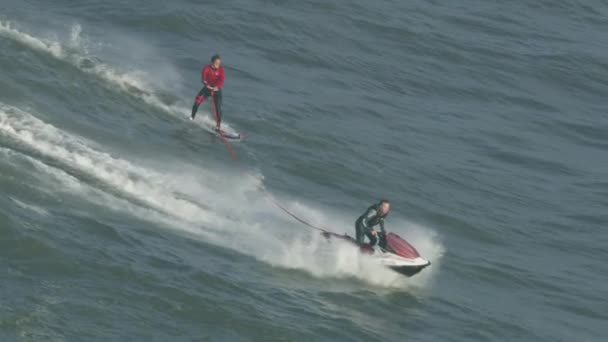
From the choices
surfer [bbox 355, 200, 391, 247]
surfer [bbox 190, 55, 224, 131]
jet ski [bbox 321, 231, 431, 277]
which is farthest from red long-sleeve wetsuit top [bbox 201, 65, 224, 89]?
jet ski [bbox 321, 231, 431, 277]

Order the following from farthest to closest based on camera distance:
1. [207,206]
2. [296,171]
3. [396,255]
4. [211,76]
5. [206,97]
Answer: [296,171], [206,97], [211,76], [207,206], [396,255]

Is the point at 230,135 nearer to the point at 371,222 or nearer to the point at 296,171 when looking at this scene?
the point at 296,171

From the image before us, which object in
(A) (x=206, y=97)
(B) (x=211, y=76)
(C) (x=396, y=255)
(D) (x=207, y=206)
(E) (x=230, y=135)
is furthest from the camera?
(E) (x=230, y=135)

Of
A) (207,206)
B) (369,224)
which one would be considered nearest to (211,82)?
(207,206)

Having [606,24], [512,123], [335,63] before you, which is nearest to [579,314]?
[512,123]

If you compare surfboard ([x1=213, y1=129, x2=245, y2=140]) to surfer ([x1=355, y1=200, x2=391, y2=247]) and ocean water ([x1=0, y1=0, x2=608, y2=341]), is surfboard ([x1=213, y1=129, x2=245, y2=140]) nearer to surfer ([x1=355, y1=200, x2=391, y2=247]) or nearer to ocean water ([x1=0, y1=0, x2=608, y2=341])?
ocean water ([x1=0, y1=0, x2=608, y2=341])

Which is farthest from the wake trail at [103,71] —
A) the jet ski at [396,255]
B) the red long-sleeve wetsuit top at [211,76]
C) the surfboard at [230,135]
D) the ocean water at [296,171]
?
the jet ski at [396,255]
